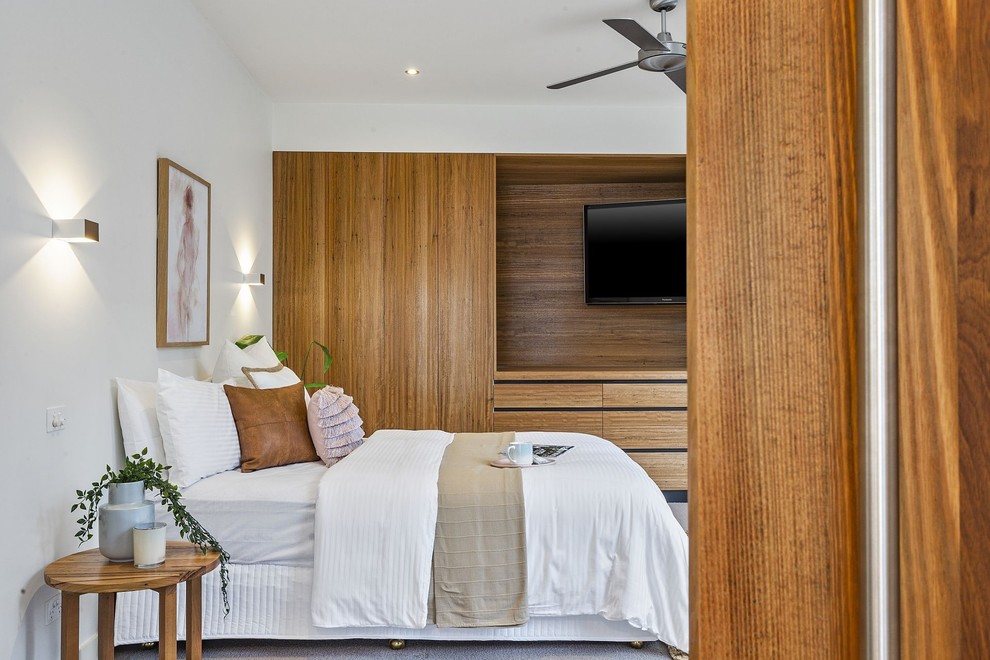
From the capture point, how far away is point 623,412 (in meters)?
4.97

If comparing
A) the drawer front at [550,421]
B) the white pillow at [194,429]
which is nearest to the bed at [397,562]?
the white pillow at [194,429]

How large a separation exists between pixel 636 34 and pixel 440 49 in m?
1.36

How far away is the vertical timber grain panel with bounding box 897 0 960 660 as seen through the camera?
42cm

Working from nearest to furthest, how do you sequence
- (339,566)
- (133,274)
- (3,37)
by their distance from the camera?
1. (3,37)
2. (339,566)
3. (133,274)

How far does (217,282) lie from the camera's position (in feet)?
13.1

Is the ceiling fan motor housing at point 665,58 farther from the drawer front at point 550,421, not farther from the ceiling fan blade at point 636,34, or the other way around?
the drawer front at point 550,421

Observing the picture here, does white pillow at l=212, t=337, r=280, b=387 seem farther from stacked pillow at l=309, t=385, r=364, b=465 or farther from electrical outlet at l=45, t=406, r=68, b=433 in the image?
electrical outlet at l=45, t=406, r=68, b=433

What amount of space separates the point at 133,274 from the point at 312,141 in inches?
95.4

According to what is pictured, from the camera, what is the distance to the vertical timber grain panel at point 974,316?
0.41 metres

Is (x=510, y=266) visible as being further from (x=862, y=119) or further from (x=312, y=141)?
(x=862, y=119)

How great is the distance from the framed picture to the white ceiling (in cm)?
98

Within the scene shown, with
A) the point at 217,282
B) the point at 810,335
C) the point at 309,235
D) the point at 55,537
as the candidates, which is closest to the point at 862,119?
the point at 810,335

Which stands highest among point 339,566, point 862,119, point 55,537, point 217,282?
point 217,282

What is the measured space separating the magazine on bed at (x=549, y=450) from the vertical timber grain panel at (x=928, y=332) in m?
2.64
